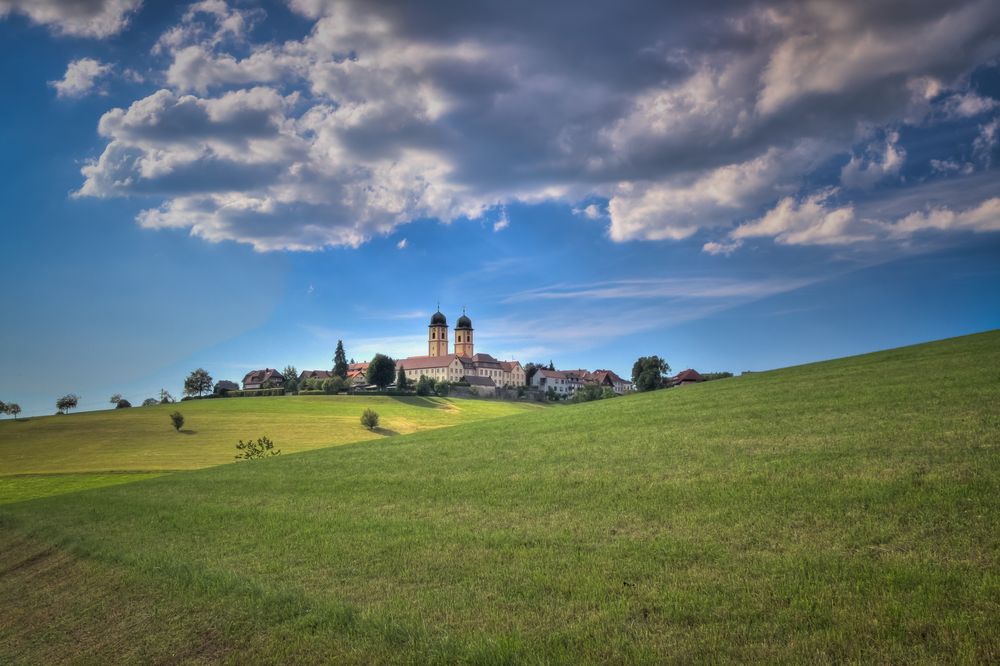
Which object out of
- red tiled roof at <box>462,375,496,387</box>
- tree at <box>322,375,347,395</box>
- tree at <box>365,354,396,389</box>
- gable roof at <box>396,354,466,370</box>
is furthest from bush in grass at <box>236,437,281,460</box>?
gable roof at <box>396,354,466,370</box>

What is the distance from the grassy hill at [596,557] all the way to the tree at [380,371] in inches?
4298

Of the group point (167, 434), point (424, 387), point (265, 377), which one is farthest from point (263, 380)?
point (167, 434)

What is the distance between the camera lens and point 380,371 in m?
131

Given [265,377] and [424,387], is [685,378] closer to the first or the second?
[424,387]

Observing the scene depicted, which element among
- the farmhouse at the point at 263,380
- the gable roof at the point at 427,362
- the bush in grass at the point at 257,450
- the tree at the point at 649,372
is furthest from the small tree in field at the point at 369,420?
the farmhouse at the point at 263,380

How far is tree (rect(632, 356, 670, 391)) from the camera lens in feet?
332

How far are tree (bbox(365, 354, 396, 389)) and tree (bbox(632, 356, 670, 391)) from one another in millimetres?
56701

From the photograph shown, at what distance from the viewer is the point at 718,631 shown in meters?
7.11

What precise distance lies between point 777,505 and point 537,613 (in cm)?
606

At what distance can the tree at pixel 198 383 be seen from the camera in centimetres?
13738

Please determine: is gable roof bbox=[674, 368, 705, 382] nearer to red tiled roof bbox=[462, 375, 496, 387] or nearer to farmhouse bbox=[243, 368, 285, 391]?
red tiled roof bbox=[462, 375, 496, 387]

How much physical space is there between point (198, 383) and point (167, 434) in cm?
7173

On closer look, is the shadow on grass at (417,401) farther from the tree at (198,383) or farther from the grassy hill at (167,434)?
the tree at (198,383)

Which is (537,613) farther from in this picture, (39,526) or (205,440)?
(205,440)
